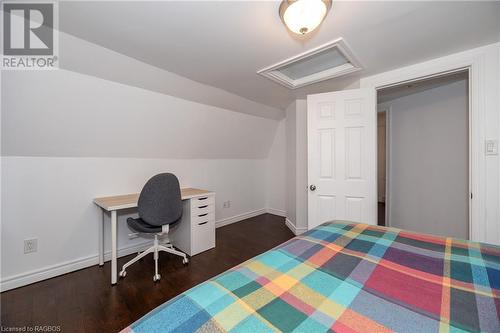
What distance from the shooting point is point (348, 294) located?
0.79 m

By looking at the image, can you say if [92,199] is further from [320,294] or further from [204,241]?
[320,294]

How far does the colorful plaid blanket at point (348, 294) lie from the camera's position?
64 centimetres

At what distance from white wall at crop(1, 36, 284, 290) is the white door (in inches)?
60.7

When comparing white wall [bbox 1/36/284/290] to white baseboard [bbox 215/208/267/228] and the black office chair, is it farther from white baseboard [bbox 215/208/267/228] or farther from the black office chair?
white baseboard [bbox 215/208/267/228]

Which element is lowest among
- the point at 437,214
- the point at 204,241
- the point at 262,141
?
the point at 204,241

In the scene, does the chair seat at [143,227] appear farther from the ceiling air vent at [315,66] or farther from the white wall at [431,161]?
the white wall at [431,161]

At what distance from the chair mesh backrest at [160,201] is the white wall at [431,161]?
329cm

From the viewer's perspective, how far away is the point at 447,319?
26.1 inches

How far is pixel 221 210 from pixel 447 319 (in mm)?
3297

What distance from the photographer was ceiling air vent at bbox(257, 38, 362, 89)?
1900 mm

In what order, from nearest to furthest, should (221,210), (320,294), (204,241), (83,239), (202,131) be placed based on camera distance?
(320,294), (83,239), (204,241), (202,131), (221,210)

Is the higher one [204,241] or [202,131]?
[202,131]

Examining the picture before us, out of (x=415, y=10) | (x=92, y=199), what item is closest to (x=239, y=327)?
(x=415, y=10)

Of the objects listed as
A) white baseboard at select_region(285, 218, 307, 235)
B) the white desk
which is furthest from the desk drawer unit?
white baseboard at select_region(285, 218, 307, 235)
